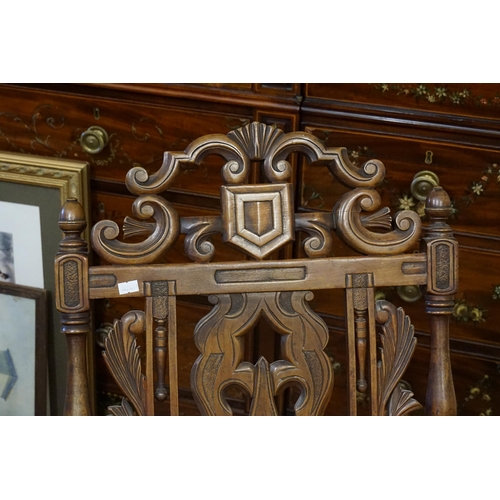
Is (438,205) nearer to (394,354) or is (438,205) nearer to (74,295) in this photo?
(394,354)

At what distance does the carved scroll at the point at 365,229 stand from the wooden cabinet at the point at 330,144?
0.49m

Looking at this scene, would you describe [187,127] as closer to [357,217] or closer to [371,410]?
[357,217]

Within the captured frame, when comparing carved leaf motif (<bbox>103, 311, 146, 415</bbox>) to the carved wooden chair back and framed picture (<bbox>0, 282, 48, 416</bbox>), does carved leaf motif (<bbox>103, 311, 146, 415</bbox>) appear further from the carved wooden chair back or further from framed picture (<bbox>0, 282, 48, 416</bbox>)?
framed picture (<bbox>0, 282, 48, 416</bbox>)

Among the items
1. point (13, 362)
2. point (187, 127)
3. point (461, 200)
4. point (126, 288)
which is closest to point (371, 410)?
point (126, 288)

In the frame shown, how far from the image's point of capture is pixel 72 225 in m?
0.92

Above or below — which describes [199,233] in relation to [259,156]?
below

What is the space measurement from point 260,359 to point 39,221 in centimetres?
82

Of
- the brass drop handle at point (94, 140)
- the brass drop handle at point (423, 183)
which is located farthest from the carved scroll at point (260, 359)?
the brass drop handle at point (94, 140)

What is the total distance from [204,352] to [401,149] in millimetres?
669

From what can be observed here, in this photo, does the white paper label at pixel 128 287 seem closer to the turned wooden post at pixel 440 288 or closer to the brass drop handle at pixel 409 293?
the turned wooden post at pixel 440 288

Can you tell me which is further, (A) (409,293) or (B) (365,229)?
(A) (409,293)

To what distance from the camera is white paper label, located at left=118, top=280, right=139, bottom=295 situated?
952mm

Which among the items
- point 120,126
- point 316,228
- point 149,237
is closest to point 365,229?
point 316,228

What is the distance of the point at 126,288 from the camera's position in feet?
3.13
